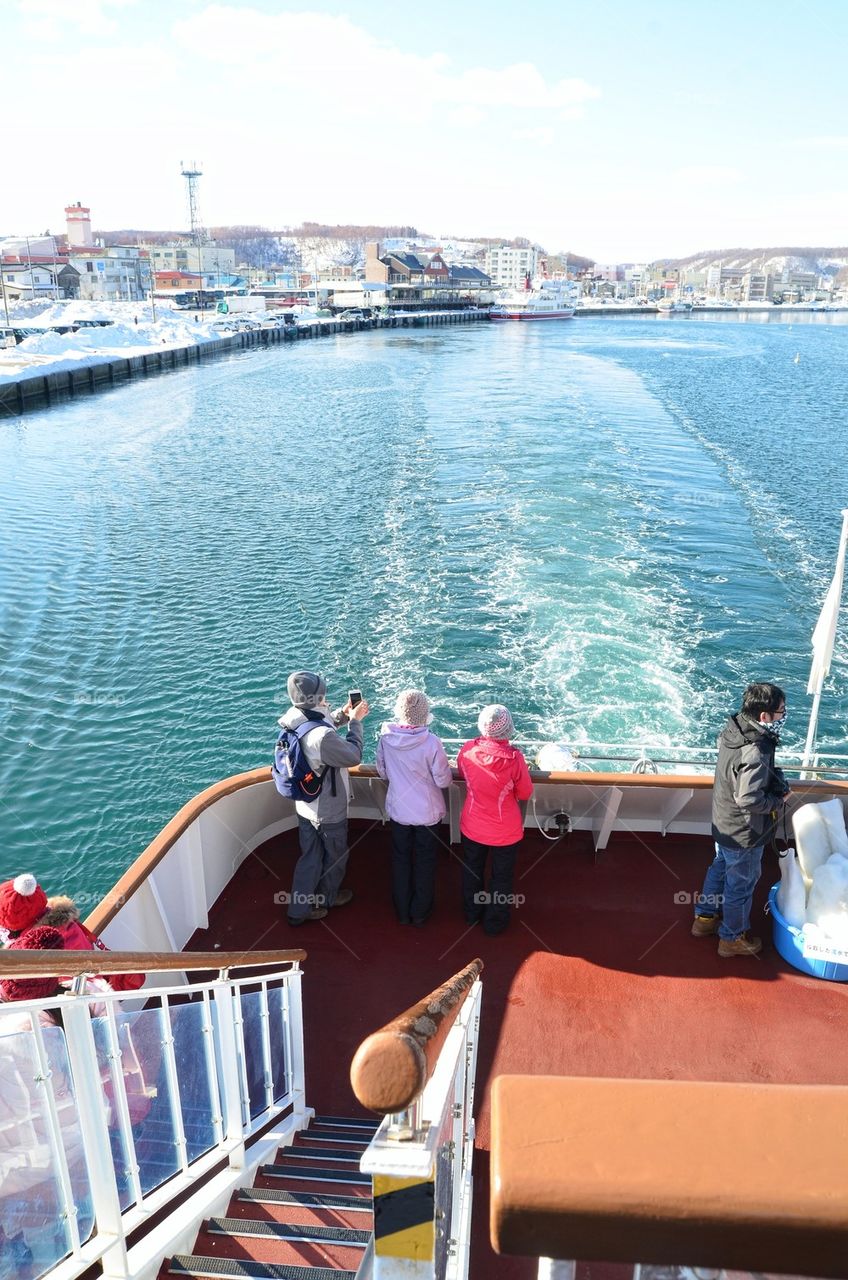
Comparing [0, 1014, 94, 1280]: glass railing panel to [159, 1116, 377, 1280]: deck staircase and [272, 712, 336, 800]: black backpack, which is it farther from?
[272, 712, 336, 800]: black backpack

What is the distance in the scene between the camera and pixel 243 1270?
242cm

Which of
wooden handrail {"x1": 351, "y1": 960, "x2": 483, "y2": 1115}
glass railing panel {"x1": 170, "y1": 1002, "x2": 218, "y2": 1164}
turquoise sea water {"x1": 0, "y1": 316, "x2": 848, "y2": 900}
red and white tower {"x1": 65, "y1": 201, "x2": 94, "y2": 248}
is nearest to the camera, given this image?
wooden handrail {"x1": 351, "y1": 960, "x2": 483, "y2": 1115}

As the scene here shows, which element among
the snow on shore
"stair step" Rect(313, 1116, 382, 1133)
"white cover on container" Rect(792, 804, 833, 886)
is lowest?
"stair step" Rect(313, 1116, 382, 1133)

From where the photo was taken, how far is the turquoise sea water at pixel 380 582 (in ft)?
38.7

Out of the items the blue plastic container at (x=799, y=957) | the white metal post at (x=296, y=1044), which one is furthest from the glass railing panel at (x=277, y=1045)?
the blue plastic container at (x=799, y=957)

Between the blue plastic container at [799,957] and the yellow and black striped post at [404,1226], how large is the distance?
4.02 m

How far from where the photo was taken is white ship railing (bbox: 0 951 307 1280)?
2008 mm

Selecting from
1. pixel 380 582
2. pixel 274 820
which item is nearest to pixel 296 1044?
pixel 274 820

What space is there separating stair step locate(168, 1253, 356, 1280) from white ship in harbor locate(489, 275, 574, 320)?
115m

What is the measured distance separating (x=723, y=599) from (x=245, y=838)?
12.8m

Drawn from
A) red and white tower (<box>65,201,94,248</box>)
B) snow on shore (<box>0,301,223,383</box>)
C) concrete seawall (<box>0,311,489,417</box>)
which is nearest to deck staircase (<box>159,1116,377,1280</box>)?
concrete seawall (<box>0,311,489,417</box>)

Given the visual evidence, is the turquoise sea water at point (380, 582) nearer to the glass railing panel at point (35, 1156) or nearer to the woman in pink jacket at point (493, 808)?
the woman in pink jacket at point (493, 808)

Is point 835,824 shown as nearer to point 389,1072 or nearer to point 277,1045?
point 277,1045

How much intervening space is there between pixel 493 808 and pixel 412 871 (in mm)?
776
